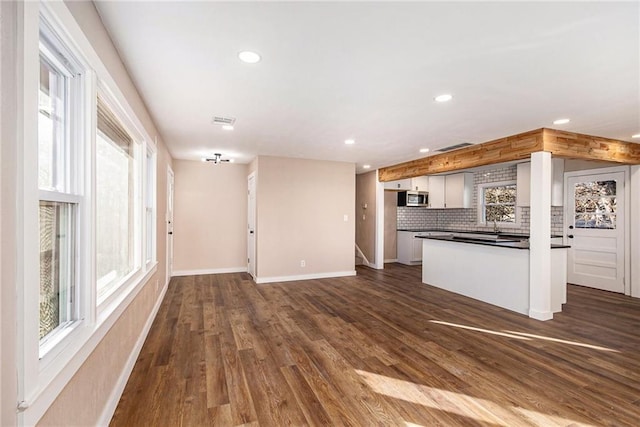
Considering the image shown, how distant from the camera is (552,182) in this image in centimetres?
564

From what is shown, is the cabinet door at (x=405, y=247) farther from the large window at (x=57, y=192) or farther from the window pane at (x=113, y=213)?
the large window at (x=57, y=192)

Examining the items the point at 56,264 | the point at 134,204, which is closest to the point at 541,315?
the point at 56,264

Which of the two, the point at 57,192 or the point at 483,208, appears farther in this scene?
the point at 483,208

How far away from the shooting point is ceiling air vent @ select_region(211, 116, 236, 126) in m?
3.44

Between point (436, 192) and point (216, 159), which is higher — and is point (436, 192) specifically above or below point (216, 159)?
below

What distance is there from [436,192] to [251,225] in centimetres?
486

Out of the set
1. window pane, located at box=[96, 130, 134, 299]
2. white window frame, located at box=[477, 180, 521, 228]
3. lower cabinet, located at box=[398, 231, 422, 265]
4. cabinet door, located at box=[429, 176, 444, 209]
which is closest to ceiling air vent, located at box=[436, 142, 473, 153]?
white window frame, located at box=[477, 180, 521, 228]

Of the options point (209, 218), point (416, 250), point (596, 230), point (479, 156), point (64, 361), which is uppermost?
point (479, 156)

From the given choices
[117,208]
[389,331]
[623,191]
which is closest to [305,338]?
[389,331]

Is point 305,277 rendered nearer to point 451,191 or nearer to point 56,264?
point 451,191

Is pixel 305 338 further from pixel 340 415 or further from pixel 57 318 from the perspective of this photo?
pixel 57 318

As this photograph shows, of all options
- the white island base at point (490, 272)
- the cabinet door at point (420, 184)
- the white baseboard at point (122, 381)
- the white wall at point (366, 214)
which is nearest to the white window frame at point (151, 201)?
the white baseboard at point (122, 381)

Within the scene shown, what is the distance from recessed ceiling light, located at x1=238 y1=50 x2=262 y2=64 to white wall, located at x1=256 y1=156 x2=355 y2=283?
11.3ft

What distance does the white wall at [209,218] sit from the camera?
6.18 metres
